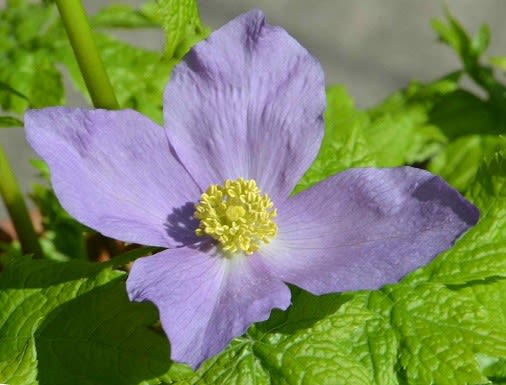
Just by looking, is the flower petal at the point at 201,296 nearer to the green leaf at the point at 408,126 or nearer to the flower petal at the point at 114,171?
the flower petal at the point at 114,171

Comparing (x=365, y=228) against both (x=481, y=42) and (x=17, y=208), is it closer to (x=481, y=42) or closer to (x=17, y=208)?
(x=17, y=208)

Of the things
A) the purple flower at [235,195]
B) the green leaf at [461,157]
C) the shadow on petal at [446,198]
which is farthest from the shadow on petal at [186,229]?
the green leaf at [461,157]

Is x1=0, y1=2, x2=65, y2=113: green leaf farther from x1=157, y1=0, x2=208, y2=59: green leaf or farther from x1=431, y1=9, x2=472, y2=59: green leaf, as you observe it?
x1=431, y1=9, x2=472, y2=59: green leaf

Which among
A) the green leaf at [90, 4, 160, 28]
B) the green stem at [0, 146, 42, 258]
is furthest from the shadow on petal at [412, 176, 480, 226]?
the green leaf at [90, 4, 160, 28]

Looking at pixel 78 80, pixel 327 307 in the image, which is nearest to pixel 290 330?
pixel 327 307

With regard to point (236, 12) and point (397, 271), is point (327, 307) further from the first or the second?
point (236, 12)

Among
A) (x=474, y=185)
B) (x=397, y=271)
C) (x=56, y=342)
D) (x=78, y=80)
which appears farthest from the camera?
(x=78, y=80)

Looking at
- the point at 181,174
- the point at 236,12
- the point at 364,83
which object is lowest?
the point at 364,83
